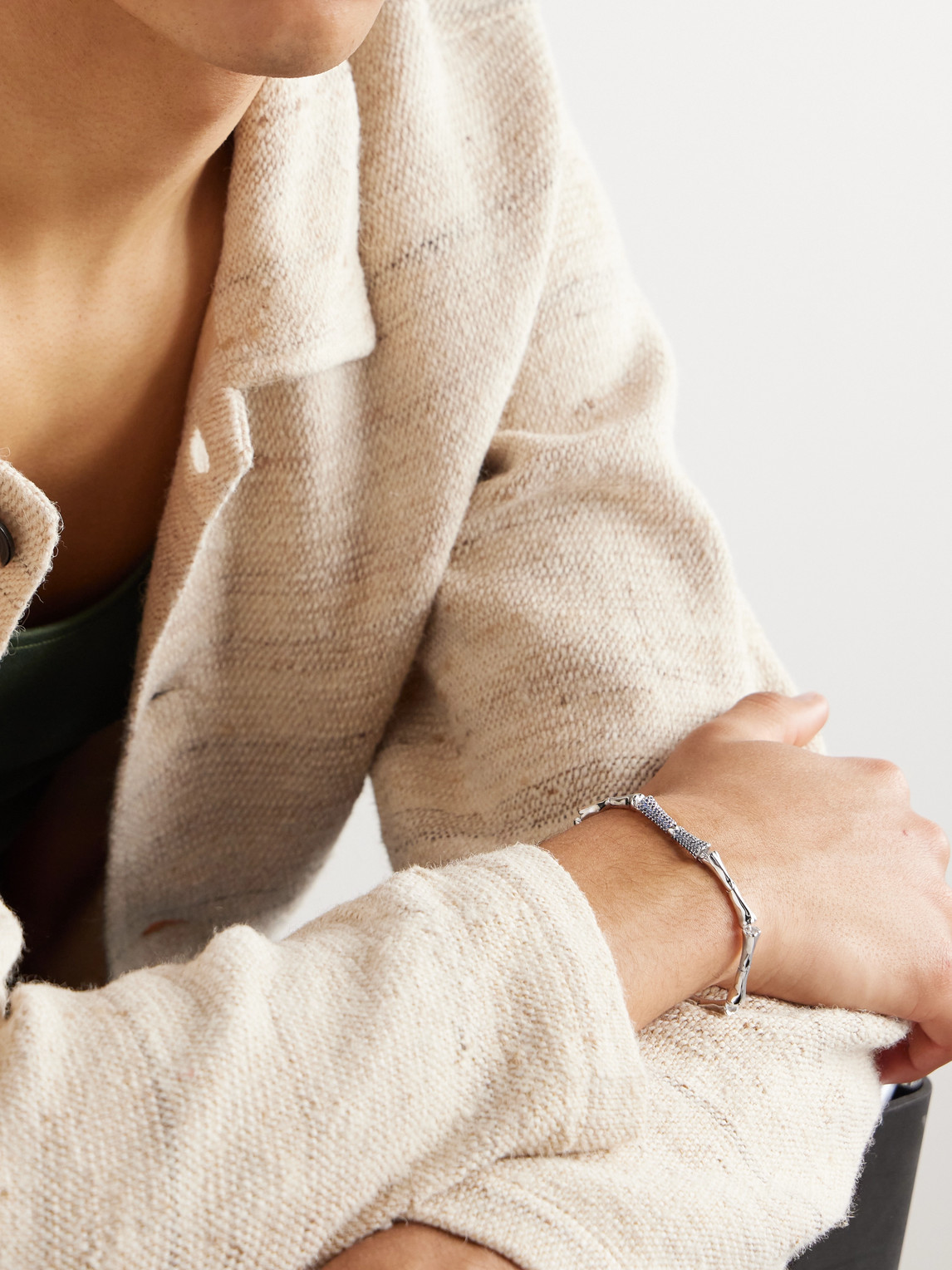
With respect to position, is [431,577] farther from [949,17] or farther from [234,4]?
[949,17]

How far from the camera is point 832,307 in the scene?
1217 mm

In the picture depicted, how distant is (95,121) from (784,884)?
43 cm

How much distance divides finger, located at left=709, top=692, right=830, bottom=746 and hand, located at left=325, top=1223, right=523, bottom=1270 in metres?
0.26

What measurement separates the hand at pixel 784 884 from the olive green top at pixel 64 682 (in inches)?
11.3

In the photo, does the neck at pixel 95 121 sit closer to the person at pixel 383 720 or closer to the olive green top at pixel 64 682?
the person at pixel 383 720

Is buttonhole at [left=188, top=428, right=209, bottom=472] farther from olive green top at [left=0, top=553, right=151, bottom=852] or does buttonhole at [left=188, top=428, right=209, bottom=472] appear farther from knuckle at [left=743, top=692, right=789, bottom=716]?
knuckle at [left=743, top=692, right=789, bottom=716]

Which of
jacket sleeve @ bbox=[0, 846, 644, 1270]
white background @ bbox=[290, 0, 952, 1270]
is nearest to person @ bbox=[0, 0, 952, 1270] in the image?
jacket sleeve @ bbox=[0, 846, 644, 1270]

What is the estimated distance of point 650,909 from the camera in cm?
49

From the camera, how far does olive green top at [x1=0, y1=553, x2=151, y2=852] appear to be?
657mm

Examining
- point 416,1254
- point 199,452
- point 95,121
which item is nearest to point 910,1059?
point 416,1254

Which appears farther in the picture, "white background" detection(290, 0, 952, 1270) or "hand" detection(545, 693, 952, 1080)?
"white background" detection(290, 0, 952, 1270)

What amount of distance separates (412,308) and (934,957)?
402mm

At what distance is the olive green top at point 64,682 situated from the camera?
66cm

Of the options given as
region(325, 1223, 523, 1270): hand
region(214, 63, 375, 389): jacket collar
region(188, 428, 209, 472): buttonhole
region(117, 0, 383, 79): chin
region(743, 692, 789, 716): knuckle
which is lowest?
region(325, 1223, 523, 1270): hand
